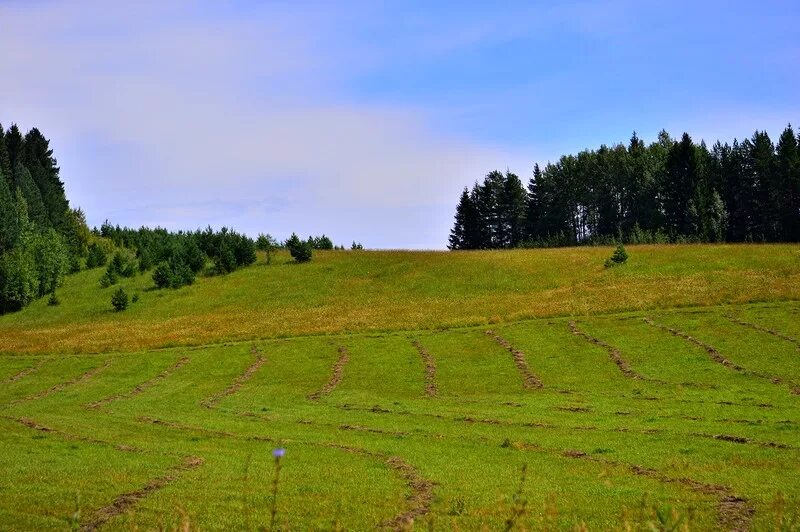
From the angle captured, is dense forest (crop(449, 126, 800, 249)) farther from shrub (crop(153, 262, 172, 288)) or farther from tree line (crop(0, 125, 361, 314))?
shrub (crop(153, 262, 172, 288))

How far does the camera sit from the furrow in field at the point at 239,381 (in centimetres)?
4559

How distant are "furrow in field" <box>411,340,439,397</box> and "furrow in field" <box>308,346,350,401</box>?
18.8ft

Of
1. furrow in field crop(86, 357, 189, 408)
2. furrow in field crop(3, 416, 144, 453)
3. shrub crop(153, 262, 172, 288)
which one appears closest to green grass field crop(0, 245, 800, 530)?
furrow in field crop(3, 416, 144, 453)

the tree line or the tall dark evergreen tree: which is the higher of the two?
the tall dark evergreen tree

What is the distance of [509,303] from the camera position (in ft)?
250

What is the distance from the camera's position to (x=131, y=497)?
1941cm

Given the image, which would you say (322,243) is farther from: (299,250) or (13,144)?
(13,144)

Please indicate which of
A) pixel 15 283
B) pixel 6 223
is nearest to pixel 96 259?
pixel 6 223

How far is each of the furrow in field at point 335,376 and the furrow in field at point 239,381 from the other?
5651mm

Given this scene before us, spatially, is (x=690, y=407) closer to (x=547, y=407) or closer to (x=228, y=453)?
(x=547, y=407)

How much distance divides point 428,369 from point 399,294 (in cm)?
3587

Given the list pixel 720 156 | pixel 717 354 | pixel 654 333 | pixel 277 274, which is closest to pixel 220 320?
pixel 277 274

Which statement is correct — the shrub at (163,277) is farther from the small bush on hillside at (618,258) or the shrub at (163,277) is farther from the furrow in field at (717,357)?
the furrow in field at (717,357)

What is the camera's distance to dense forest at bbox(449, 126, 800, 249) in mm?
135125
